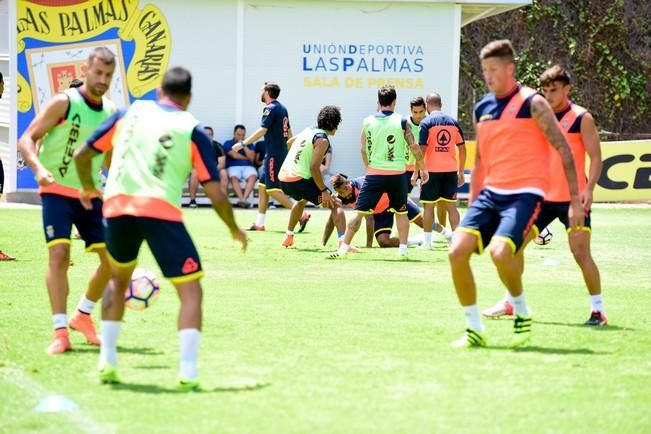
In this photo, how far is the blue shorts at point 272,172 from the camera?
62.2 ft

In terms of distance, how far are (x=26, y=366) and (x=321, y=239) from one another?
35.2ft

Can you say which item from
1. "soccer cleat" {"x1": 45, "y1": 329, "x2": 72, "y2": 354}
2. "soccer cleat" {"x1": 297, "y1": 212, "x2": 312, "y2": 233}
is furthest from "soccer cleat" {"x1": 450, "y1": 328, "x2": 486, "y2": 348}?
"soccer cleat" {"x1": 297, "y1": 212, "x2": 312, "y2": 233}

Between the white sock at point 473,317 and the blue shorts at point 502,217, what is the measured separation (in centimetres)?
41

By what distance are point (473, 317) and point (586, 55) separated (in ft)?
83.7

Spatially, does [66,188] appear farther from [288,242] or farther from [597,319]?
[288,242]

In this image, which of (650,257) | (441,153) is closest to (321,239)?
(441,153)

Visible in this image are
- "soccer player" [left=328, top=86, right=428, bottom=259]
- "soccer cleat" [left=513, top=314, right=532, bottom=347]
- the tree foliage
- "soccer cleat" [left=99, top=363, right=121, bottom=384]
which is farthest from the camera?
the tree foliage

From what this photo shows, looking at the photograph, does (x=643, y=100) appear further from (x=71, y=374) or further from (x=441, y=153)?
(x=71, y=374)

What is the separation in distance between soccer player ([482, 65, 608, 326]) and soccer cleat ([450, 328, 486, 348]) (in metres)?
1.55

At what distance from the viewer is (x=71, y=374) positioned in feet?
24.1

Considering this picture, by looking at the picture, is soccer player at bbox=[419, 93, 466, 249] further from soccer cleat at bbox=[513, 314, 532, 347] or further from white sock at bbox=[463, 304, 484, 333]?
white sock at bbox=[463, 304, 484, 333]

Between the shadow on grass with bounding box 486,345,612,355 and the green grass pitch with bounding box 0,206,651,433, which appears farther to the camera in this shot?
the shadow on grass with bounding box 486,345,612,355

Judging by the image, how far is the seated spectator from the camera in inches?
965

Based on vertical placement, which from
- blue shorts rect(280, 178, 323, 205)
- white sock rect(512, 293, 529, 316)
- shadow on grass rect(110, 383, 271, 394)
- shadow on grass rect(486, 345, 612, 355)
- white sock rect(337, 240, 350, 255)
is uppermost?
blue shorts rect(280, 178, 323, 205)
